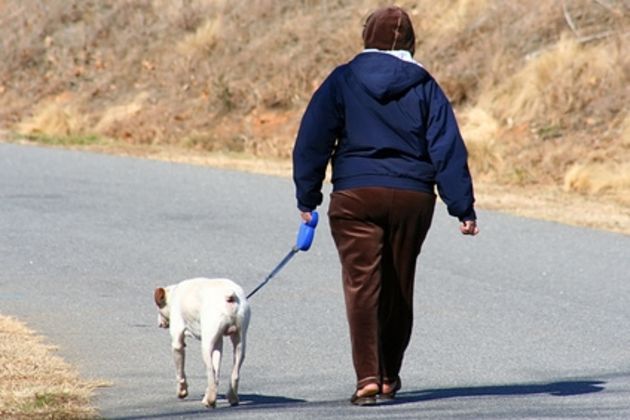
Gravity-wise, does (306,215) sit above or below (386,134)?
below

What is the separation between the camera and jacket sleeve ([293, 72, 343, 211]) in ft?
23.6

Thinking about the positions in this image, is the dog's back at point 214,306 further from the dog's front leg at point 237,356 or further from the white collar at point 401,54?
the white collar at point 401,54

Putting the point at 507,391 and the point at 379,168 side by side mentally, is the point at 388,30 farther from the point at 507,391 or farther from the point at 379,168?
the point at 507,391

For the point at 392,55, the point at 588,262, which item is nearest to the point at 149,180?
the point at 588,262

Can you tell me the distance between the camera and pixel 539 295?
11.6 m

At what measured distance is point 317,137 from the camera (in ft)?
23.6

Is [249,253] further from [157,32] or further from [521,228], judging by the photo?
[157,32]

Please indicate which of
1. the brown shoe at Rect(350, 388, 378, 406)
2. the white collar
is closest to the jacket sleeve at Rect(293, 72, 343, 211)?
the white collar

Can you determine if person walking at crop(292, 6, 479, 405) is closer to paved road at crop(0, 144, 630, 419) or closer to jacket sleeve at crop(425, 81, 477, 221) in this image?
jacket sleeve at crop(425, 81, 477, 221)

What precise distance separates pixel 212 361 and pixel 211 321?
17 cm

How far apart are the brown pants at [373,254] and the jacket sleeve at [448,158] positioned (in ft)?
0.55

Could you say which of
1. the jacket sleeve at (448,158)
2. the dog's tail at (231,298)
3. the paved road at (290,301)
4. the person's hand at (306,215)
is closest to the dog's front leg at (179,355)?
the paved road at (290,301)

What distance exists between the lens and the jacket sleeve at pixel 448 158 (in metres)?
7.11

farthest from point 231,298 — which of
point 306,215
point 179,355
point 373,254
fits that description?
point 373,254
